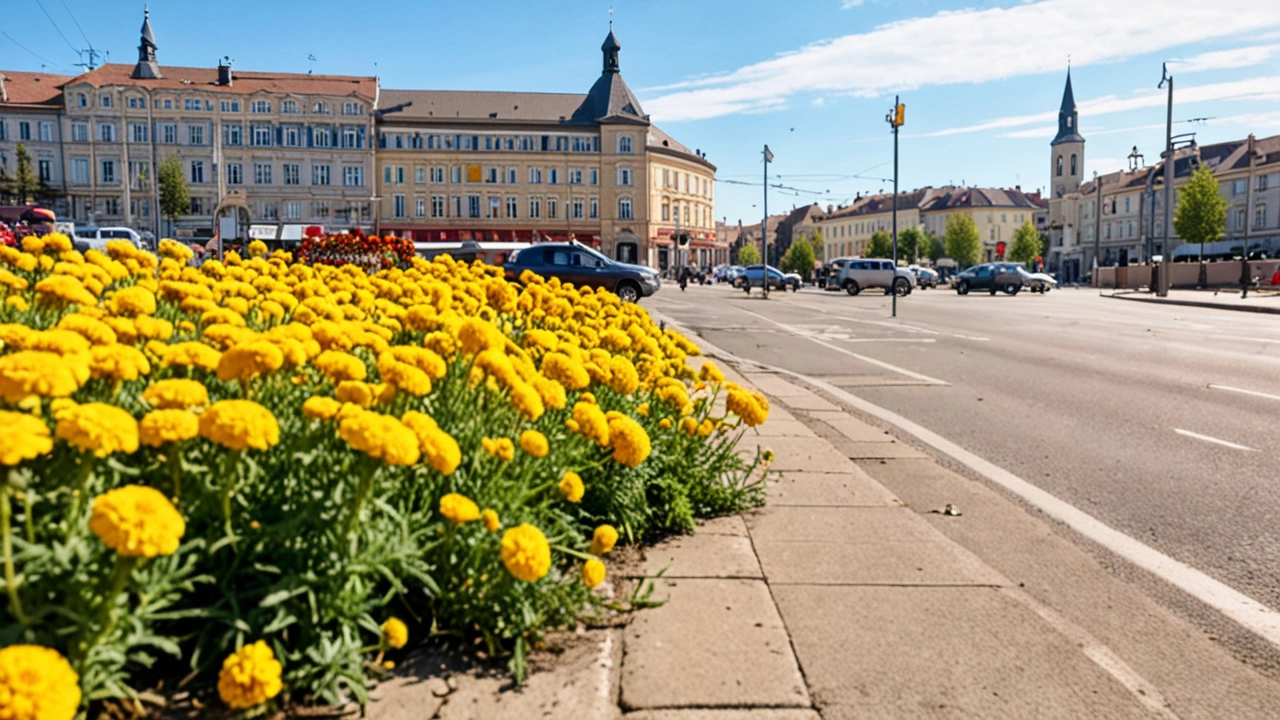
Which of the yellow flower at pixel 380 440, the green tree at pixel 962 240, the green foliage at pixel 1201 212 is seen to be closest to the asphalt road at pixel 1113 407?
the yellow flower at pixel 380 440

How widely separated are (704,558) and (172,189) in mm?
84485

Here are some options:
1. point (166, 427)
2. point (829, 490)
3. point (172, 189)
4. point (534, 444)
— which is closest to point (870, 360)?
point (829, 490)

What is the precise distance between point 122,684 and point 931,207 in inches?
6768

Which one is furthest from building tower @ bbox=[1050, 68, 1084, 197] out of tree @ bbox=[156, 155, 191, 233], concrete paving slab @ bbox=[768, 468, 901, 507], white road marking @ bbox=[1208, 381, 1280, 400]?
concrete paving slab @ bbox=[768, 468, 901, 507]

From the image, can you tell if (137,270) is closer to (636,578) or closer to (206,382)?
(206,382)

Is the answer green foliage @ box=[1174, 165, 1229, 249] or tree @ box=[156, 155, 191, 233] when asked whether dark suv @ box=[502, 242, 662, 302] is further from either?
green foliage @ box=[1174, 165, 1229, 249]

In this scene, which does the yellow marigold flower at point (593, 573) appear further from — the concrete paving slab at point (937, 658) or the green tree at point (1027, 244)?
the green tree at point (1027, 244)

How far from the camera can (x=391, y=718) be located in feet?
8.07

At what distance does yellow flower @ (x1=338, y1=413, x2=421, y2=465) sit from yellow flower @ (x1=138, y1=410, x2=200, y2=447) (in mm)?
327

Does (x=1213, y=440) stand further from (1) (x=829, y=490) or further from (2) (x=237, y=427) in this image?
(2) (x=237, y=427)

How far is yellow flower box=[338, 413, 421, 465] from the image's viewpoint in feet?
7.45

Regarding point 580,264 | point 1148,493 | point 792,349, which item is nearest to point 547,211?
point 580,264

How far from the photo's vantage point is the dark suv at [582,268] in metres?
29.2

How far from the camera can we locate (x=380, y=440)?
2.28 meters
